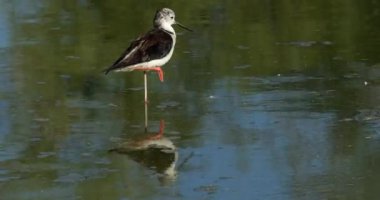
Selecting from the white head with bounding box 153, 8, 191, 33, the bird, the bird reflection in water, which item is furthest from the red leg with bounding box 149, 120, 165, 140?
the white head with bounding box 153, 8, 191, 33

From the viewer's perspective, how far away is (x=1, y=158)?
28.2 ft

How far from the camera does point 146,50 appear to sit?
1052 centimetres

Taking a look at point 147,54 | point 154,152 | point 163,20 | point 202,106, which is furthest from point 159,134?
point 163,20

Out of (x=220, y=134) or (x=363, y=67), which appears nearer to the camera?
(x=220, y=134)

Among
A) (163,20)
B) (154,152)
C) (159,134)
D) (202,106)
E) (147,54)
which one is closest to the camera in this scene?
(154,152)

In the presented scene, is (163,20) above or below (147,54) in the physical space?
above

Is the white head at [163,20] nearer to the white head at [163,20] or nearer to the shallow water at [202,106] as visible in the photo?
the white head at [163,20]

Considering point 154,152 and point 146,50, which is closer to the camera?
point 154,152

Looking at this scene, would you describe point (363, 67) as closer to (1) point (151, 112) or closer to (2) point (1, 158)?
(1) point (151, 112)

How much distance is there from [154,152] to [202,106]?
4.71ft

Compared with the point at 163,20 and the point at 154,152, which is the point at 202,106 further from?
the point at 163,20

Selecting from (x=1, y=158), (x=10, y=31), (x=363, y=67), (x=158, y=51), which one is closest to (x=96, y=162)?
(x=1, y=158)

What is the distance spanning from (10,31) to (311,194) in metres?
7.54

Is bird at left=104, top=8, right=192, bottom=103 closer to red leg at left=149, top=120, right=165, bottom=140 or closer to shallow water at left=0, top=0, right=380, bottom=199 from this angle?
shallow water at left=0, top=0, right=380, bottom=199
